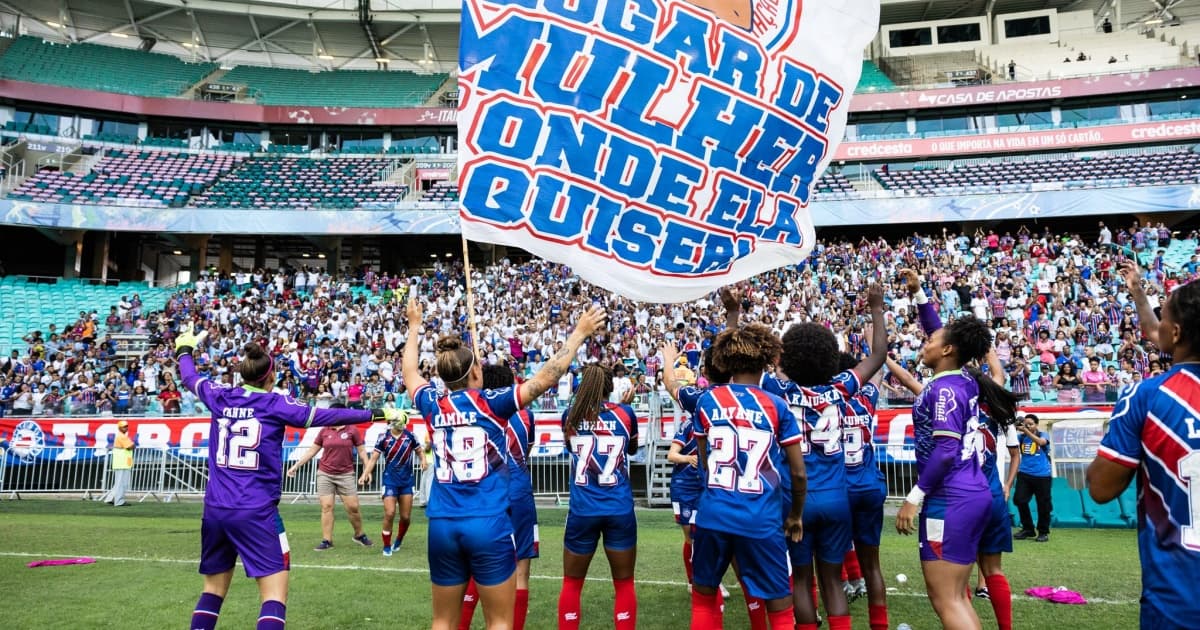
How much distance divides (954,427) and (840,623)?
4.64ft

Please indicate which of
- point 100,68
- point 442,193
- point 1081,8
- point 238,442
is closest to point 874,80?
point 1081,8

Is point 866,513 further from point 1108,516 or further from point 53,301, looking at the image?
point 53,301

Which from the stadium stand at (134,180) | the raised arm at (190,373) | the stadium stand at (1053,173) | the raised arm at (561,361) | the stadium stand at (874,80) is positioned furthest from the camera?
the stadium stand at (874,80)

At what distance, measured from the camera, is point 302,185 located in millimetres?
36875

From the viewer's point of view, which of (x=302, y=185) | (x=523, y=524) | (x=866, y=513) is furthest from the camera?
(x=302, y=185)

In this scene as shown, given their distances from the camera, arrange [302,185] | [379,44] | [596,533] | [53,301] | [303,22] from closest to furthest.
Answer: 1. [596,533]
2. [53,301]
3. [302,185]
4. [303,22]
5. [379,44]

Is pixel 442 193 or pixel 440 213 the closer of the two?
pixel 440 213

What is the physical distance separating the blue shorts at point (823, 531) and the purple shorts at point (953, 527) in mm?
534

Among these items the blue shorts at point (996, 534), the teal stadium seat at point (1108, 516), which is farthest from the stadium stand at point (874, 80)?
the blue shorts at point (996, 534)

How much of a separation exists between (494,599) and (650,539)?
6681 mm

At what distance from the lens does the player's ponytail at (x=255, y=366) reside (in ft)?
16.3

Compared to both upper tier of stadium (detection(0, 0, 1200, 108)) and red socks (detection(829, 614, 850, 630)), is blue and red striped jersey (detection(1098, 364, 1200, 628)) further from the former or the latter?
upper tier of stadium (detection(0, 0, 1200, 108))

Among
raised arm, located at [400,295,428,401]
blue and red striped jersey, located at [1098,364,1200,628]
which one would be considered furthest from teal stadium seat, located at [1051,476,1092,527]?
raised arm, located at [400,295,428,401]

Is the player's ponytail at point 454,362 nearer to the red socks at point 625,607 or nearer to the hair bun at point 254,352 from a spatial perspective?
the hair bun at point 254,352
